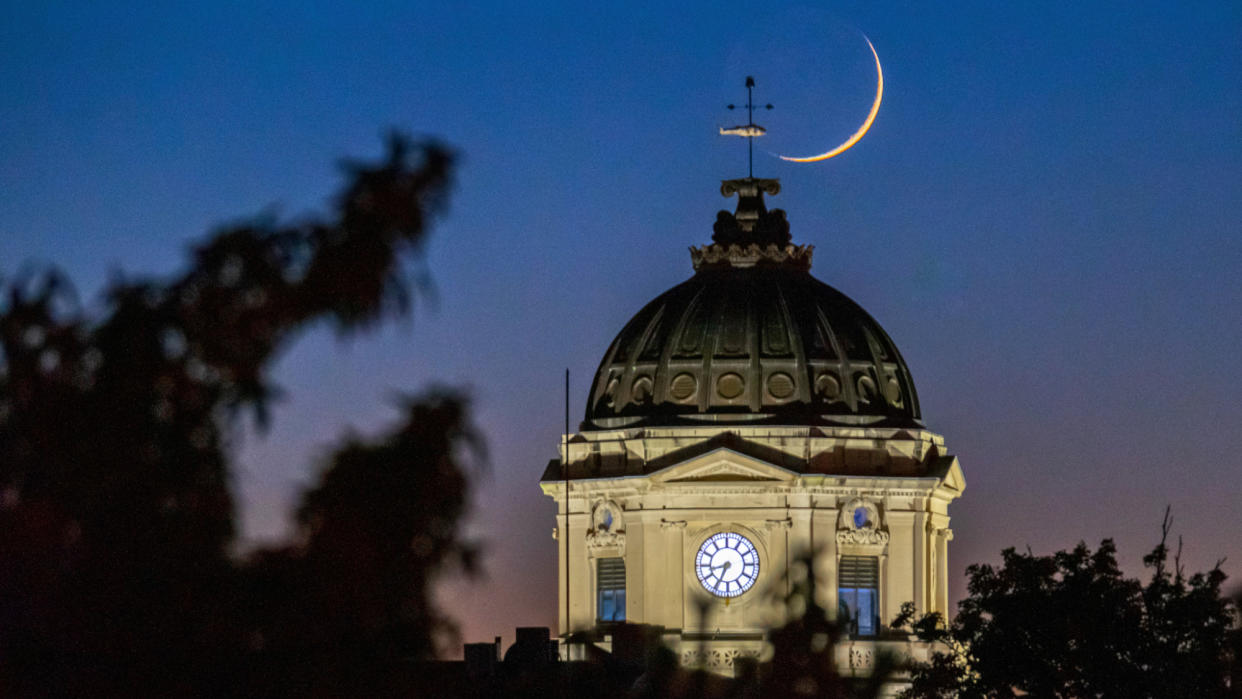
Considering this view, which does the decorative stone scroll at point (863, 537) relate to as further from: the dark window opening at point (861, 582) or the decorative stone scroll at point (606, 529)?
the decorative stone scroll at point (606, 529)

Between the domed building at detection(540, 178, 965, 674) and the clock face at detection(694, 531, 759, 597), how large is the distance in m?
0.06

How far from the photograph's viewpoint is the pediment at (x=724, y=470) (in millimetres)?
118000

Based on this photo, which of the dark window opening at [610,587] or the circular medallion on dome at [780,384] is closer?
the dark window opening at [610,587]

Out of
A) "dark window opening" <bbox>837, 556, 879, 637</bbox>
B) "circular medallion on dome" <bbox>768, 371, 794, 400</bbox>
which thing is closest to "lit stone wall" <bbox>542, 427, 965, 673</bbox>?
"dark window opening" <bbox>837, 556, 879, 637</bbox>

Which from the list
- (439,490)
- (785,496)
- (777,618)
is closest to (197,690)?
(439,490)

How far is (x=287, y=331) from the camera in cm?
1620

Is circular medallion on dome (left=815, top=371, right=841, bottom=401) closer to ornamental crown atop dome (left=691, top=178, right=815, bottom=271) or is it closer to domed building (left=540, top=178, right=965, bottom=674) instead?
domed building (left=540, top=178, right=965, bottom=674)

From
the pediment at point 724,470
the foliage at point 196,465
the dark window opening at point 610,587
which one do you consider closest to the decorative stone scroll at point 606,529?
the dark window opening at point 610,587

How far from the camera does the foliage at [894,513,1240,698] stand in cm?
6950

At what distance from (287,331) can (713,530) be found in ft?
338

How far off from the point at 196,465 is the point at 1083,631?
188ft

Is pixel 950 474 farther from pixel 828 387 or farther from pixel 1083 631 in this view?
pixel 1083 631

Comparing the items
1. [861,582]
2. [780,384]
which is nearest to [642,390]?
[780,384]

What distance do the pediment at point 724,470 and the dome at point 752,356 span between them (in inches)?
120
